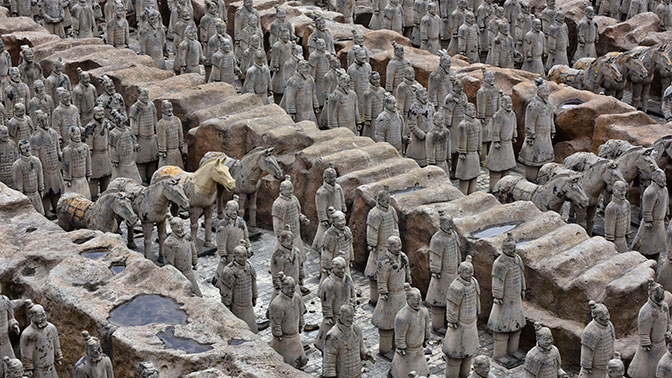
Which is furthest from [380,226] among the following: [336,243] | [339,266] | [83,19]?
[83,19]

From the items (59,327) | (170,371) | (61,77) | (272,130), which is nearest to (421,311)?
(170,371)

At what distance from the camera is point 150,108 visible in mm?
20297

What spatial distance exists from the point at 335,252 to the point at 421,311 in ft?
6.47

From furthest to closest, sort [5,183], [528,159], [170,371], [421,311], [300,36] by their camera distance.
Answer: [300,36] → [528,159] → [5,183] → [421,311] → [170,371]

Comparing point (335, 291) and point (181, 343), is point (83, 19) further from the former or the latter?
point (181, 343)

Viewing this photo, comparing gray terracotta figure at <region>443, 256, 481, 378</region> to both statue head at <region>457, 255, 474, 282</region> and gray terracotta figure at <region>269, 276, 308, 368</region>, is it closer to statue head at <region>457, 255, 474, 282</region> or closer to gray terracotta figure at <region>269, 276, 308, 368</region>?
statue head at <region>457, 255, 474, 282</region>

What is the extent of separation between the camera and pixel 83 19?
25922 mm

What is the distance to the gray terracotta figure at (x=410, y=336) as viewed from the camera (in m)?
14.9

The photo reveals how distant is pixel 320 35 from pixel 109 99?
185 inches

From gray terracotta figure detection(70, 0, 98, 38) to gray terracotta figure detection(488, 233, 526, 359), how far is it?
1284cm

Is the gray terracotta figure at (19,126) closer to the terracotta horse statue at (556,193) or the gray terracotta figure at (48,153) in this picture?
the gray terracotta figure at (48,153)

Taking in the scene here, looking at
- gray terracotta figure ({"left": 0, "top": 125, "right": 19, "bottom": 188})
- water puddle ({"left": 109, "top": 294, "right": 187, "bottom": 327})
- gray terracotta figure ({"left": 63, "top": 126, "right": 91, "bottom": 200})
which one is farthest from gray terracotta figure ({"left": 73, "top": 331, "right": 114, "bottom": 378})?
gray terracotta figure ({"left": 0, "top": 125, "right": 19, "bottom": 188})

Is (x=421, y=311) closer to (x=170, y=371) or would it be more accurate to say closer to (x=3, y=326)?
(x=170, y=371)

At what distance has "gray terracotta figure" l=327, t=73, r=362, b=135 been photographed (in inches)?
824
